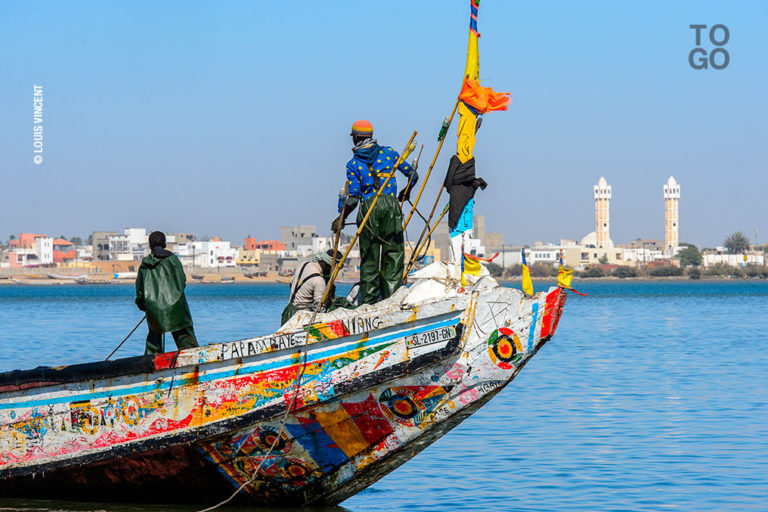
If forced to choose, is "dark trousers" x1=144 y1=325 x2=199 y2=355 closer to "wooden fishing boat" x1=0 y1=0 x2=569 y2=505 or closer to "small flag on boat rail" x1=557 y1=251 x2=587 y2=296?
"wooden fishing boat" x1=0 y1=0 x2=569 y2=505

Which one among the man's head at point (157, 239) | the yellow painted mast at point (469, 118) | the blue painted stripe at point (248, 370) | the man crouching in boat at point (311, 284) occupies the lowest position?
the blue painted stripe at point (248, 370)

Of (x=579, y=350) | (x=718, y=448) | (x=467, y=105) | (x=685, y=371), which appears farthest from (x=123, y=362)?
(x=579, y=350)

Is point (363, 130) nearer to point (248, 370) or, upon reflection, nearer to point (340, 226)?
point (340, 226)

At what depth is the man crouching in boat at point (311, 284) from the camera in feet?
33.0

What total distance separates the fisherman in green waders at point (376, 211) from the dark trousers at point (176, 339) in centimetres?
155

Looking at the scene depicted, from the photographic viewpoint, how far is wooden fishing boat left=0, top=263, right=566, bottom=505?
895 cm

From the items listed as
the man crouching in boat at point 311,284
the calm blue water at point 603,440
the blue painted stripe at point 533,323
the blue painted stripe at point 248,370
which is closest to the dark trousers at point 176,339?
the blue painted stripe at point 248,370

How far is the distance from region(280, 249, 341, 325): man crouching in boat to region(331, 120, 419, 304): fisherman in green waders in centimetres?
34

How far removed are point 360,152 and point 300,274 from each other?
1264 mm

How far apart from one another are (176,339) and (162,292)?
458 millimetres

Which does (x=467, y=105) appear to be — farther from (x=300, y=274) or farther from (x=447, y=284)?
(x=300, y=274)

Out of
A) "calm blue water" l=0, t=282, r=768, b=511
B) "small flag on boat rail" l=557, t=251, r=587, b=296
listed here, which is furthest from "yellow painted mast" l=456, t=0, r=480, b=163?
"calm blue water" l=0, t=282, r=768, b=511

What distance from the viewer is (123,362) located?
9305 mm

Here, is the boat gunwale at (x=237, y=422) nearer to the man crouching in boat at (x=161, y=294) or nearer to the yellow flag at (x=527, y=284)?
the yellow flag at (x=527, y=284)
